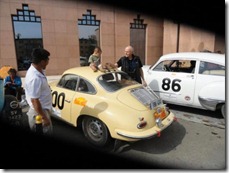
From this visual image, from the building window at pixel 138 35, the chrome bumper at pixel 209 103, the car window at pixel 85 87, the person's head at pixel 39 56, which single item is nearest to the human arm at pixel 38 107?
the person's head at pixel 39 56

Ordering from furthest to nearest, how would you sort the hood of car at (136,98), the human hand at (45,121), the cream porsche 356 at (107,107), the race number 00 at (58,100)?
1. the race number 00 at (58,100)
2. the hood of car at (136,98)
3. the cream porsche 356 at (107,107)
4. the human hand at (45,121)

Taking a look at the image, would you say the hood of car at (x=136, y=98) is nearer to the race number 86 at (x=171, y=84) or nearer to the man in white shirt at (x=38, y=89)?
the man in white shirt at (x=38, y=89)

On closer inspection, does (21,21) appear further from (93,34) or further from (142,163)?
(142,163)

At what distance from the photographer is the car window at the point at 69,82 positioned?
3.96 metres

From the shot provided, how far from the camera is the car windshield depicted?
3.65m

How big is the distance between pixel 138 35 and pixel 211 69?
10161mm

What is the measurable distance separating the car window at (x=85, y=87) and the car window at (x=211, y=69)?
9.19 ft

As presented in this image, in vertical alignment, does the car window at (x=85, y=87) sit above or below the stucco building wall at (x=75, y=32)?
below

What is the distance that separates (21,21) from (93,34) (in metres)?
4.21

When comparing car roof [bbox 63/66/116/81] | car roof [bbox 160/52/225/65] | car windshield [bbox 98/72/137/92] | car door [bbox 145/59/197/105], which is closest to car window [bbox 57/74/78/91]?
car roof [bbox 63/66/116/81]

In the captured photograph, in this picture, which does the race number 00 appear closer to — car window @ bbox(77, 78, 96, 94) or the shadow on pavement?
car window @ bbox(77, 78, 96, 94)

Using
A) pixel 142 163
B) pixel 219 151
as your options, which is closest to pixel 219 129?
pixel 219 151

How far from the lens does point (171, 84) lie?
5191mm

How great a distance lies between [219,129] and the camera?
4262mm
